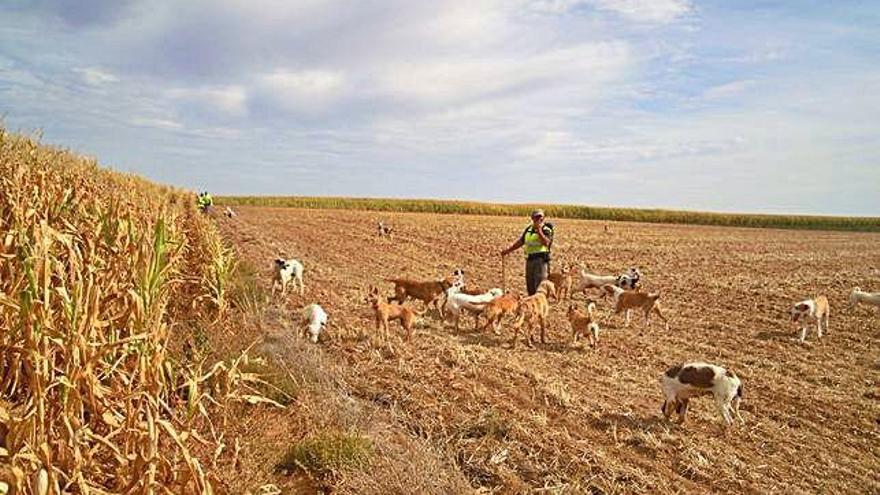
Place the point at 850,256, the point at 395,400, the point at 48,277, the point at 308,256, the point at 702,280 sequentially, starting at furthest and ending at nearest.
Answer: the point at 850,256 → the point at 308,256 → the point at 702,280 → the point at 395,400 → the point at 48,277

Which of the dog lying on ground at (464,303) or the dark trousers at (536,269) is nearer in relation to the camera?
the dog lying on ground at (464,303)

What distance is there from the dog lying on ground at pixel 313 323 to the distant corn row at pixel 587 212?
54.2 meters

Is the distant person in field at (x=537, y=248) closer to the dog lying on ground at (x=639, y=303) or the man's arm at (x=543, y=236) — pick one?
the man's arm at (x=543, y=236)

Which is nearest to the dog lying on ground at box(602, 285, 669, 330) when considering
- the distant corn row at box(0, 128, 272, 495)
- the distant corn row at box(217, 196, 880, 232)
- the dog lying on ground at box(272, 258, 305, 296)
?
the dog lying on ground at box(272, 258, 305, 296)

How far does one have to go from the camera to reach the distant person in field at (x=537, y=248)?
36.2 feet

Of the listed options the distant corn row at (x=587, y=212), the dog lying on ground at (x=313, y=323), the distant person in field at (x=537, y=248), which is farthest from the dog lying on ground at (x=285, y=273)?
the distant corn row at (x=587, y=212)

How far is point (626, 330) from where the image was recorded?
1103 centimetres

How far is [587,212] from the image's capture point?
206 feet

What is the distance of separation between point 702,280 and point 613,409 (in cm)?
1222

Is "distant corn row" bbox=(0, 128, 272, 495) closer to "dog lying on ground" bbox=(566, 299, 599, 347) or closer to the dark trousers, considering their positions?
"dog lying on ground" bbox=(566, 299, 599, 347)

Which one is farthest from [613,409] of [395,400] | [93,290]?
[93,290]

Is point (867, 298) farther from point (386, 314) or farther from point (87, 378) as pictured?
point (87, 378)

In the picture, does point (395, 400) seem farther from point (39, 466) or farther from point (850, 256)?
point (850, 256)

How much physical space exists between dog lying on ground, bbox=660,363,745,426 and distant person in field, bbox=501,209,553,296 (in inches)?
183
